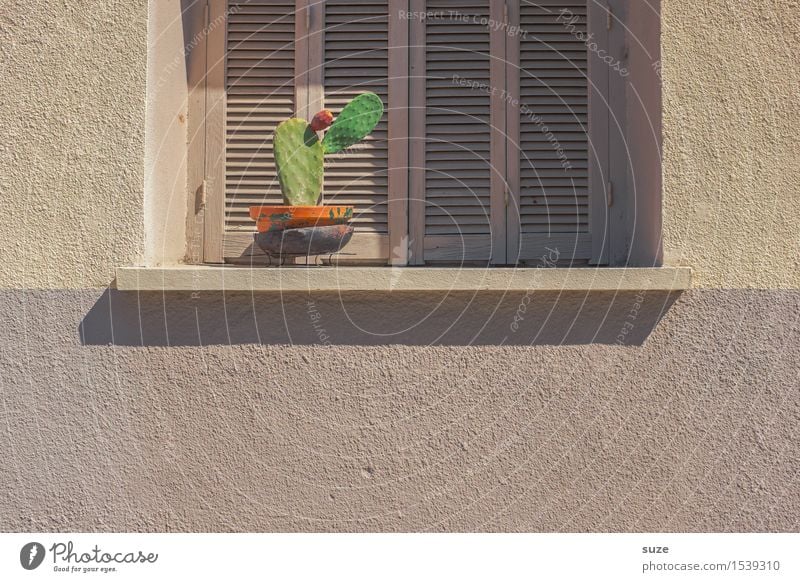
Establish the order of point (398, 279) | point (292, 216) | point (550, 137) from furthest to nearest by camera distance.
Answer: point (550, 137) → point (292, 216) → point (398, 279)

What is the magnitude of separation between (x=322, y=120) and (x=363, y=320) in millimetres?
782

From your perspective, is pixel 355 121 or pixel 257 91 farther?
pixel 257 91

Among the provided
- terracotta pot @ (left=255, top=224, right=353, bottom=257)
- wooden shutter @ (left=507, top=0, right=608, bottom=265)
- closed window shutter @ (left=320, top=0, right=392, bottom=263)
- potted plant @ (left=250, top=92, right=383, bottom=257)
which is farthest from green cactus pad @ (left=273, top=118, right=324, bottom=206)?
wooden shutter @ (left=507, top=0, right=608, bottom=265)

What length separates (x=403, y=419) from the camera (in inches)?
115

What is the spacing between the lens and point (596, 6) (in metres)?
3.33

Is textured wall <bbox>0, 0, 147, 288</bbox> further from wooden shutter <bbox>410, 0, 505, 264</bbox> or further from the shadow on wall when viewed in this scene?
wooden shutter <bbox>410, 0, 505, 264</bbox>

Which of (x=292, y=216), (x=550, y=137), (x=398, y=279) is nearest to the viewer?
(x=398, y=279)

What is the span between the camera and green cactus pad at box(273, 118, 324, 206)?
3.03 metres

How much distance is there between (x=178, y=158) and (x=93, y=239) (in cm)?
53

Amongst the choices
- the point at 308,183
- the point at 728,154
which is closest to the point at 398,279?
the point at 308,183

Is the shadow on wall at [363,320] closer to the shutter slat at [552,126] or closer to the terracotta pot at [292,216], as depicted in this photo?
the terracotta pot at [292,216]

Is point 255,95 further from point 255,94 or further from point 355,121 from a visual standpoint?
point 355,121

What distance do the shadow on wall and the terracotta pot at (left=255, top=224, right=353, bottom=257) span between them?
0.71 feet

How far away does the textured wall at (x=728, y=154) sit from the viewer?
294 cm
